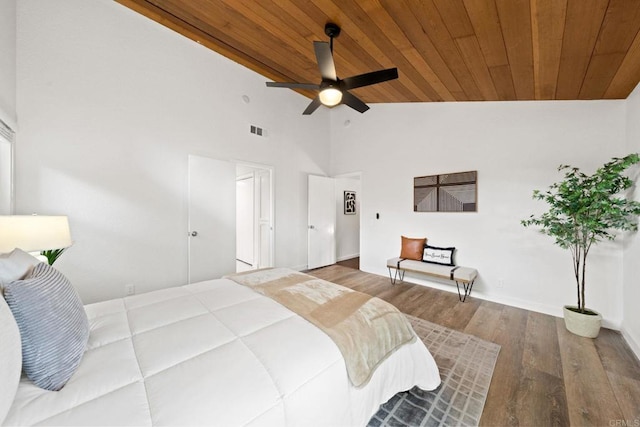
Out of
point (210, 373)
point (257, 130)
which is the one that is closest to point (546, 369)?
point (210, 373)

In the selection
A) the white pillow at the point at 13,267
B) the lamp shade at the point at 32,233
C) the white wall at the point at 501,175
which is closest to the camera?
the white pillow at the point at 13,267

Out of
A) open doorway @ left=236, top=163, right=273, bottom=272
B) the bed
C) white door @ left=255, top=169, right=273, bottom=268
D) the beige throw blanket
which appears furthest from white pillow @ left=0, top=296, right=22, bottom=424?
white door @ left=255, top=169, right=273, bottom=268

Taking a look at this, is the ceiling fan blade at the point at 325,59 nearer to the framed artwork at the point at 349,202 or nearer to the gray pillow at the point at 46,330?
the gray pillow at the point at 46,330

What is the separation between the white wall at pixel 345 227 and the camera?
19.5 ft

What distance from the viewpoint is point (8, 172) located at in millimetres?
2227

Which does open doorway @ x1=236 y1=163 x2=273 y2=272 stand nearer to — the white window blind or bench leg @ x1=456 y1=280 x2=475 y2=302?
the white window blind

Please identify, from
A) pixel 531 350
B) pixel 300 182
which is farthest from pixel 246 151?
pixel 531 350

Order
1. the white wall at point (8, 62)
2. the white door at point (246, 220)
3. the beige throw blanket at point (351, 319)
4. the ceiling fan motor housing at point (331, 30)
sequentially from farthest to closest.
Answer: the white door at point (246, 220) < the ceiling fan motor housing at point (331, 30) < the white wall at point (8, 62) < the beige throw blanket at point (351, 319)

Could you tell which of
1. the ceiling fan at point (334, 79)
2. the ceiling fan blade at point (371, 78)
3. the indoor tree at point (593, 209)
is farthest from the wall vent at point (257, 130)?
the indoor tree at point (593, 209)

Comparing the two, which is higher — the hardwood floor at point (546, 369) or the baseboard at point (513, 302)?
the baseboard at point (513, 302)

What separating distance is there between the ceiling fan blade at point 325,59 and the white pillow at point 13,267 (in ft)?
7.15

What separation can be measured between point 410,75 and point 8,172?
14.3ft

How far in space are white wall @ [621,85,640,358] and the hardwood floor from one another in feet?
0.48

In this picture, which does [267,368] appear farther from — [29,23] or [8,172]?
[29,23]
